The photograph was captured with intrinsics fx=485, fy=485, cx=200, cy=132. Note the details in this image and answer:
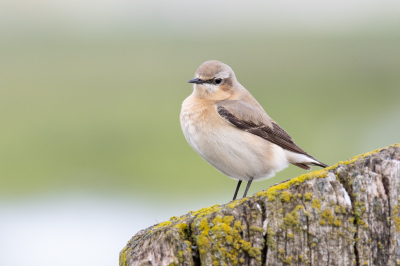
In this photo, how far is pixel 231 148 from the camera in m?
6.24

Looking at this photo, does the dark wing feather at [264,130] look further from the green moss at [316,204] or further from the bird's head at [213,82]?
the green moss at [316,204]

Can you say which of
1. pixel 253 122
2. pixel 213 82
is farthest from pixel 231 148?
pixel 213 82

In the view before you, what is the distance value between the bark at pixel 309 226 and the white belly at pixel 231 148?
2.77 meters

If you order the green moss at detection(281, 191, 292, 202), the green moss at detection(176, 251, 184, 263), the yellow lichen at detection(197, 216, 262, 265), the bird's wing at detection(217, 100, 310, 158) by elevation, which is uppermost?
the bird's wing at detection(217, 100, 310, 158)

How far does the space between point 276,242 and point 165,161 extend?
12.6 meters

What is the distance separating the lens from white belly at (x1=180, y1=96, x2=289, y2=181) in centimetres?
625

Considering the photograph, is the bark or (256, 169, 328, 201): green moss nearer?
the bark

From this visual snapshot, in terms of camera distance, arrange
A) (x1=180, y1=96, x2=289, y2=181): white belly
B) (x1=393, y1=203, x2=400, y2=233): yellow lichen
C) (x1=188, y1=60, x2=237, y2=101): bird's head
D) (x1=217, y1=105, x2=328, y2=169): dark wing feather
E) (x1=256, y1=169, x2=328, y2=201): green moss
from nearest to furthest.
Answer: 1. (x1=393, y1=203, x2=400, y2=233): yellow lichen
2. (x1=256, y1=169, x2=328, y2=201): green moss
3. (x1=180, y1=96, x2=289, y2=181): white belly
4. (x1=217, y1=105, x2=328, y2=169): dark wing feather
5. (x1=188, y1=60, x2=237, y2=101): bird's head

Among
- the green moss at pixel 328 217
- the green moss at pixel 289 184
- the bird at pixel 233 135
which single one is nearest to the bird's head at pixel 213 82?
the bird at pixel 233 135

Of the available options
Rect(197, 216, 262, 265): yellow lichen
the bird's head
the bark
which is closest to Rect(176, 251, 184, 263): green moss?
the bark

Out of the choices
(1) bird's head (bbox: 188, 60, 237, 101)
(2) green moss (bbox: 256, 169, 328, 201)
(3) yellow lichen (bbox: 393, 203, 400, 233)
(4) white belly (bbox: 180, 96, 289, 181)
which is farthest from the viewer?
(1) bird's head (bbox: 188, 60, 237, 101)

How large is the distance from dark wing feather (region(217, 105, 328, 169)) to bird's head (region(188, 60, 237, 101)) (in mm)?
429

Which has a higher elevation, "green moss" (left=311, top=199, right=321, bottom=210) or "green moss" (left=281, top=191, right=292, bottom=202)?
"green moss" (left=281, top=191, right=292, bottom=202)

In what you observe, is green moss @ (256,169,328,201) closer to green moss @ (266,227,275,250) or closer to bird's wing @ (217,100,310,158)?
green moss @ (266,227,275,250)
